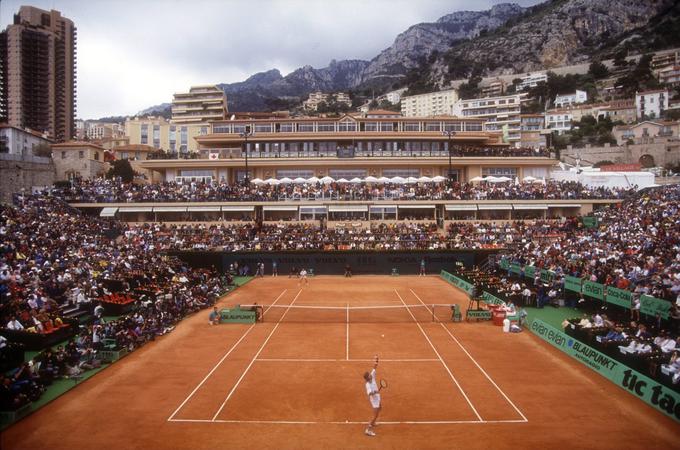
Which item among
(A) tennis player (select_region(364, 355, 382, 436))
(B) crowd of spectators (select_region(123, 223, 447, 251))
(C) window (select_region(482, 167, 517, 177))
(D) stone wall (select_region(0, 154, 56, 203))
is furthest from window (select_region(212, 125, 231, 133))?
(A) tennis player (select_region(364, 355, 382, 436))

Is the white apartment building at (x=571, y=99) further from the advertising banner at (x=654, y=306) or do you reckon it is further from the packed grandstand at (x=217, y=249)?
the advertising banner at (x=654, y=306)

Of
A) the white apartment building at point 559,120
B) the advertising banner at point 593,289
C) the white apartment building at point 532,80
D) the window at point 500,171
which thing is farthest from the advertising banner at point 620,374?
the white apartment building at point 532,80

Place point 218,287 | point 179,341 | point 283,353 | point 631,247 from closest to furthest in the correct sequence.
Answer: point 283,353 < point 179,341 < point 631,247 < point 218,287

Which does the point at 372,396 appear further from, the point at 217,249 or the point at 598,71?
the point at 598,71

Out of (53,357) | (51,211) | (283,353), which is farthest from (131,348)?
(51,211)

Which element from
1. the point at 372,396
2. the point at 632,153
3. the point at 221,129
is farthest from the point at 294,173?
the point at 632,153

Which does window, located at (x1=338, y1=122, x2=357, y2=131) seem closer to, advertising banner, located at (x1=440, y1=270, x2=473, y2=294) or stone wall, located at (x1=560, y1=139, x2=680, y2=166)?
advertising banner, located at (x1=440, y1=270, x2=473, y2=294)

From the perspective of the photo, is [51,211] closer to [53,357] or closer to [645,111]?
[53,357]
